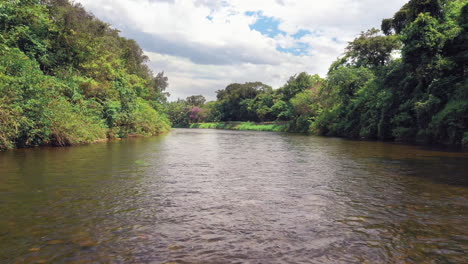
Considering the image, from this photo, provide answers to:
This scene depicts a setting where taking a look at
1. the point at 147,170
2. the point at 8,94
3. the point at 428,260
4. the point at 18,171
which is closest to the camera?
the point at 428,260

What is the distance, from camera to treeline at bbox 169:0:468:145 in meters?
24.3

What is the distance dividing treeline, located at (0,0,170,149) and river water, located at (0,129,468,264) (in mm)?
7760

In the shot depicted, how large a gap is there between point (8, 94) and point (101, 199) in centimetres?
1309

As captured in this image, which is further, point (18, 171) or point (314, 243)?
point (18, 171)

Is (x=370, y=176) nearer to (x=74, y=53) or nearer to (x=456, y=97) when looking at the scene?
(x=456, y=97)

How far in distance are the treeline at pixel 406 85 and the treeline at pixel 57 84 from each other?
2809 centimetres

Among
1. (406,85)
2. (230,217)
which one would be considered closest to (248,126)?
(406,85)

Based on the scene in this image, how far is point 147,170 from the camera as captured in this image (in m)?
11.4

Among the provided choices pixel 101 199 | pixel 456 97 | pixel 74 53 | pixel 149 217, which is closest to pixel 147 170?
pixel 101 199

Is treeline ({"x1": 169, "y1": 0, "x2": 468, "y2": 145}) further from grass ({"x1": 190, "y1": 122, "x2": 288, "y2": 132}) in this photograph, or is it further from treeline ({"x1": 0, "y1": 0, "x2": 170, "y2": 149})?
treeline ({"x1": 0, "y1": 0, "x2": 170, "y2": 149})

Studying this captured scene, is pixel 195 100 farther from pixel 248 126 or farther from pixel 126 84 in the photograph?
pixel 126 84

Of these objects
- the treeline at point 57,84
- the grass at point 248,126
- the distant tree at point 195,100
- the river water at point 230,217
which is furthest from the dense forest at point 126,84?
the distant tree at point 195,100

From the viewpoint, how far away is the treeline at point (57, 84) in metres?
16.6

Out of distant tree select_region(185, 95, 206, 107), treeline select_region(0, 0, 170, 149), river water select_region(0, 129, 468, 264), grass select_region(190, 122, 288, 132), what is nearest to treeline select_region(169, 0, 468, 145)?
grass select_region(190, 122, 288, 132)
